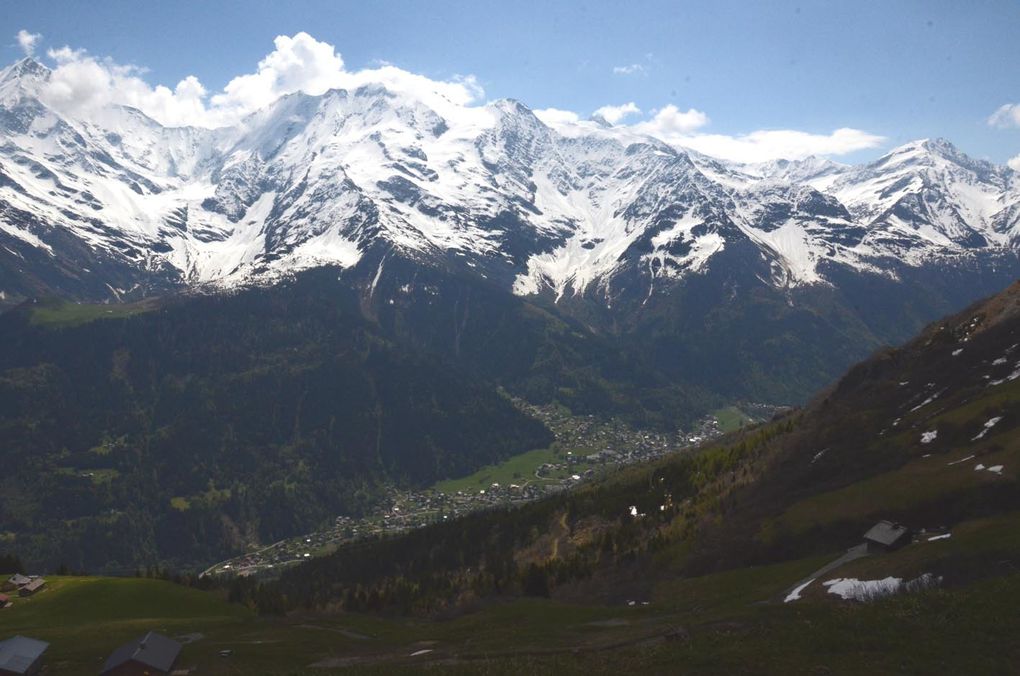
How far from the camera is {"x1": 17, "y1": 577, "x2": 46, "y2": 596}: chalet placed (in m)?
110

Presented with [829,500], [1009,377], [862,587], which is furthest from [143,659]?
[1009,377]

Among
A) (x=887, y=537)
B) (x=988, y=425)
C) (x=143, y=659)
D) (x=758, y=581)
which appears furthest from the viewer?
(x=988, y=425)

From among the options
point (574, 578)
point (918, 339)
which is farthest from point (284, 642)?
point (918, 339)

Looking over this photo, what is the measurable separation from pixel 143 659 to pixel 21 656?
12.1m

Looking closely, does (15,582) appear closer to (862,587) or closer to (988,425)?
(862,587)

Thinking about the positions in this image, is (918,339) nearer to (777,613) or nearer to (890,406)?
(890,406)

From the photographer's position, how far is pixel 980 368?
4934 inches

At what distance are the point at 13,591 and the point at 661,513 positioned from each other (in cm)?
11334

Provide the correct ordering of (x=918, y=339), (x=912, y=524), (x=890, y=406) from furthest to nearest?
(x=918, y=339), (x=890, y=406), (x=912, y=524)

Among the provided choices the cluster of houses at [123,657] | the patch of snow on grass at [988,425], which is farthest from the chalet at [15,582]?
the patch of snow on grass at [988,425]

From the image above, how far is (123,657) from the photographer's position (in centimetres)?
6450

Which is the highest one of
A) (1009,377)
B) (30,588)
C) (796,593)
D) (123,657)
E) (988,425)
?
(1009,377)

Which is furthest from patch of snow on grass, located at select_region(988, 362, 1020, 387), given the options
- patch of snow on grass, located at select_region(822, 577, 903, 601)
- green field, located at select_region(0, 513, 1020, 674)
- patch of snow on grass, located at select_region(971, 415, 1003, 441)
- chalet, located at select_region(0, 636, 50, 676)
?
chalet, located at select_region(0, 636, 50, 676)

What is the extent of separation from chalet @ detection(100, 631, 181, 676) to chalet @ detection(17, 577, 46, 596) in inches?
2205
